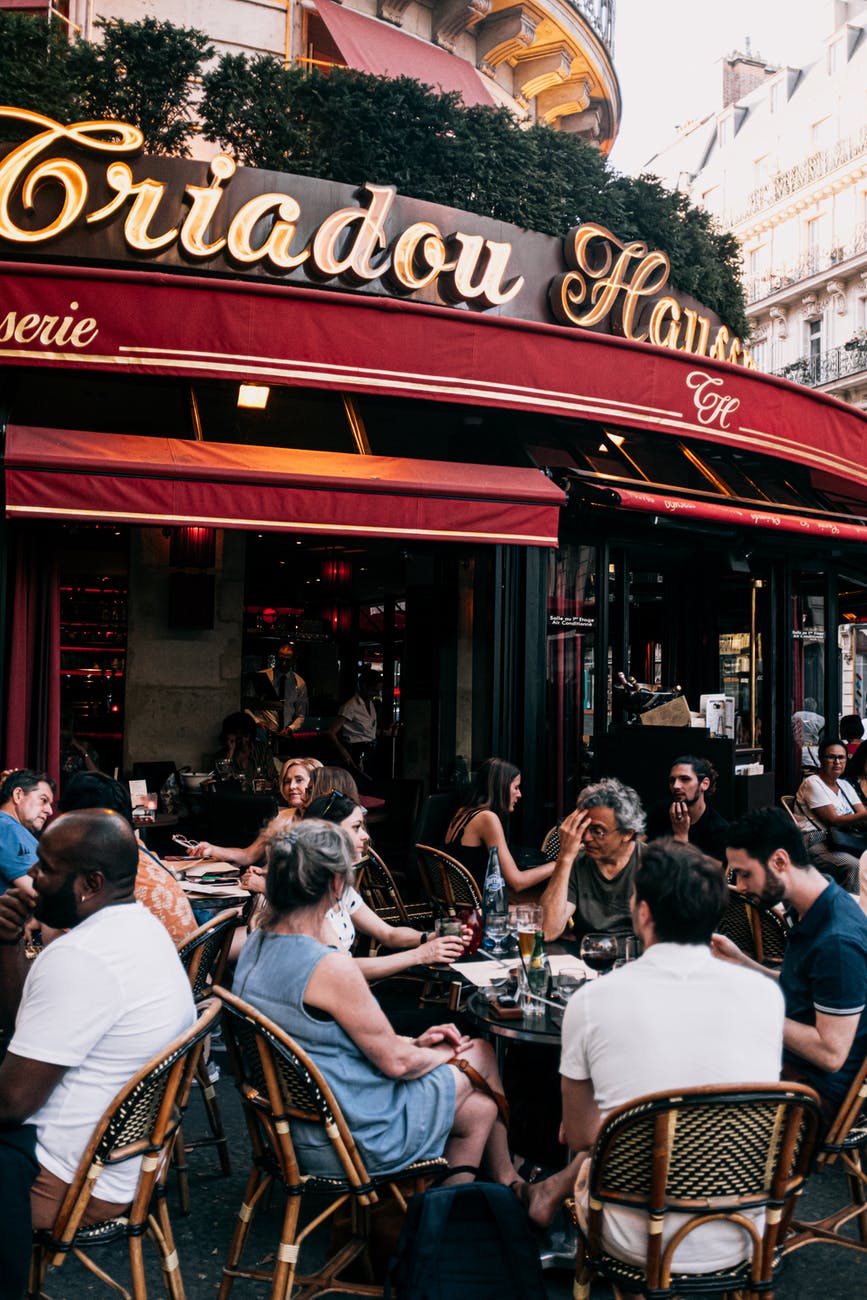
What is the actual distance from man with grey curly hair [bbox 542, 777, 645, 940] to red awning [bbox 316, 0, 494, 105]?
742cm

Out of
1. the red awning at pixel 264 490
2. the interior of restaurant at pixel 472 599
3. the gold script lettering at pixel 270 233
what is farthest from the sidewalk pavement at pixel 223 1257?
the gold script lettering at pixel 270 233

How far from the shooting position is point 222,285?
755 centimetres

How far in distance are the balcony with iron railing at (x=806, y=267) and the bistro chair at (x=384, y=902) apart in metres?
28.1

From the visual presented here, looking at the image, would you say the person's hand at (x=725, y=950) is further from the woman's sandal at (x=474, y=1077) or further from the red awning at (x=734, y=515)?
the red awning at (x=734, y=515)

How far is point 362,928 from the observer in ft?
15.9

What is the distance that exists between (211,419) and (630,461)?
13.1 feet

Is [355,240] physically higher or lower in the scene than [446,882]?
higher

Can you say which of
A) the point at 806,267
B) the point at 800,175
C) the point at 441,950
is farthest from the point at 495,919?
the point at 800,175

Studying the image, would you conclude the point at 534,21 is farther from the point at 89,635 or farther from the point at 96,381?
the point at 89,635

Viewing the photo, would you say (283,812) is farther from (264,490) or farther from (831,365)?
(831,365)

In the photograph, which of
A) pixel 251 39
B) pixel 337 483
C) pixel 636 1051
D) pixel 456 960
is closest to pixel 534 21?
pixel 251 39

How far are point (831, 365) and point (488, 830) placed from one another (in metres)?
30.6

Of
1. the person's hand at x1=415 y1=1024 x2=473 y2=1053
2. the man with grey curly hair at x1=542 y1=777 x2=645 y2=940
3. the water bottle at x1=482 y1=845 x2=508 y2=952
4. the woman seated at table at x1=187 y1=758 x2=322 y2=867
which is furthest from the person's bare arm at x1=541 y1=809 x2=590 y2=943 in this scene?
the woman seated at table at x1=187 y1=758 x2=322 y2=867

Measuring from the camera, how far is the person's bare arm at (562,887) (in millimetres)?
4809
